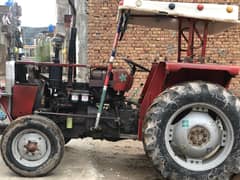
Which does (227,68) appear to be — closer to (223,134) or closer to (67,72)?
(223,134)

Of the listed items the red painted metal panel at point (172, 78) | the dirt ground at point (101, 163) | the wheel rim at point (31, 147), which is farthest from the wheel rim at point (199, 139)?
the wheel rim at point (31, 147)

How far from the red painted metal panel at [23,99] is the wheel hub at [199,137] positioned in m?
2.14

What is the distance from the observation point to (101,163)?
667cm

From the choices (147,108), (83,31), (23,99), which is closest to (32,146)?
(23,99)

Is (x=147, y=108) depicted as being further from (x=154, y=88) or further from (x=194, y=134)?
(x=194, y=134)

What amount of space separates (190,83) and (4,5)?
1360 inches

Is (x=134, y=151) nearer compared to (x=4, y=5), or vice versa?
(x=134, y=151)

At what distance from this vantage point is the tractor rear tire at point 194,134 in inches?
210

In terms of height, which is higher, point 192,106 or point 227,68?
point 227,68

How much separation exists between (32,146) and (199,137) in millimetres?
1994

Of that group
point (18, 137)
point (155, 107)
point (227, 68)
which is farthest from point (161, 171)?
point (18, 137)

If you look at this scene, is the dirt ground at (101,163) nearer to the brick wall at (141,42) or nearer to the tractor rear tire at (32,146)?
the tractor rear tire at (32,146)

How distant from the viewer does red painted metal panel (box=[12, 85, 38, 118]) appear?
625cm

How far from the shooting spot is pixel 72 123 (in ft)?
20.2
